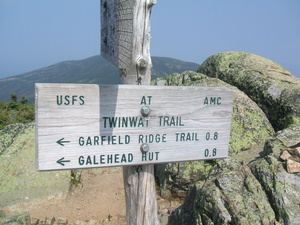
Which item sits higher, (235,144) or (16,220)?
(235,144)

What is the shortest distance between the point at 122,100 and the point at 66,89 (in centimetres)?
55

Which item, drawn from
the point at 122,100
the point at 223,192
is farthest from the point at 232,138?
the point at 122,100

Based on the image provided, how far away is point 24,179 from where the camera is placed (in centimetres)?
838

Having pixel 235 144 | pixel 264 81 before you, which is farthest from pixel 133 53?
pixel 264 81

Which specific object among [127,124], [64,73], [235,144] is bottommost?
[64,73]

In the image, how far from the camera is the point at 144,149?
3.19m

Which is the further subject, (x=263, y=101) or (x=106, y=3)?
(x=263, y=101)

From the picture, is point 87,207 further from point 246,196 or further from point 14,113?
point 14,113

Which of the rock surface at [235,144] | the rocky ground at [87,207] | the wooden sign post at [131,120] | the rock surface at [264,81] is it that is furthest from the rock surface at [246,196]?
the rock surface at [264,81]

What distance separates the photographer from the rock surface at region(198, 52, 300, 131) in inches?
367

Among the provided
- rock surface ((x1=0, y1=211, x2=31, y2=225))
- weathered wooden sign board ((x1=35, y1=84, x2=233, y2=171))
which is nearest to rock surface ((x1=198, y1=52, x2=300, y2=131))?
weathered wooden sign board ((x1=35, y1=84, x2=233, y2=171))

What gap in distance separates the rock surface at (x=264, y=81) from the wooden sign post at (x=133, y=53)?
265 inches

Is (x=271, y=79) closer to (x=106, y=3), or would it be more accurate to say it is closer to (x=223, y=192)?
(x=223, y=192)

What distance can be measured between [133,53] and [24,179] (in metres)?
6.64
